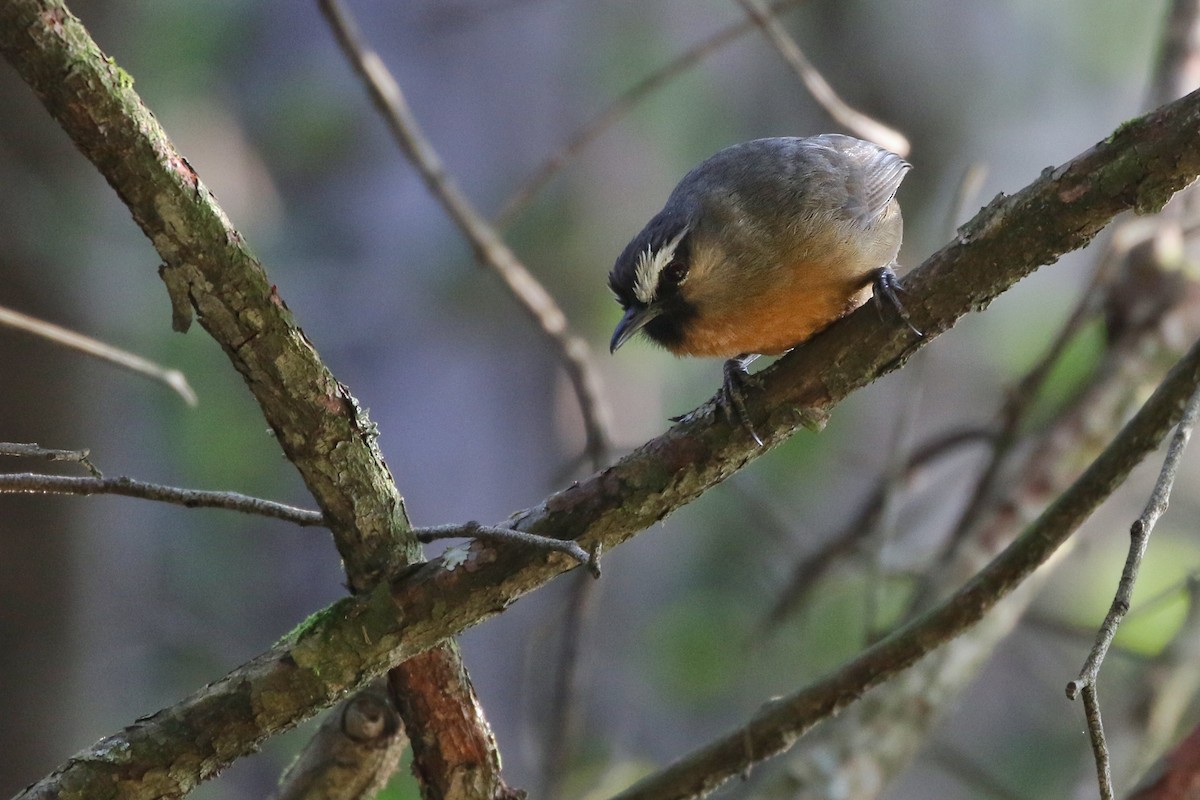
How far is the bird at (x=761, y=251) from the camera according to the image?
2963 millimetres

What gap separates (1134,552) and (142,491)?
1.67 meters

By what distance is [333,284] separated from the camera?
796 cm

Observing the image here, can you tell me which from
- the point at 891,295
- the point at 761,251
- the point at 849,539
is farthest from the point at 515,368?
the point at 891,295

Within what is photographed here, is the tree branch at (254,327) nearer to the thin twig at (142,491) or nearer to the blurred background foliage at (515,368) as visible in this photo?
the thin twig at (142,491)

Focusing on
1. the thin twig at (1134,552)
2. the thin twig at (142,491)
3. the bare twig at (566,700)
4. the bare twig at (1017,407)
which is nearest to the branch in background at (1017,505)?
the bare twig at (1017,407)

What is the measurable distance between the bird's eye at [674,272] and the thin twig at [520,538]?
1286mm

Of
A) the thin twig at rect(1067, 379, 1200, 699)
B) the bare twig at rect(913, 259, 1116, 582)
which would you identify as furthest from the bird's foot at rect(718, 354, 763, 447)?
the bare twig at rect(913, 259, 1116, 582)

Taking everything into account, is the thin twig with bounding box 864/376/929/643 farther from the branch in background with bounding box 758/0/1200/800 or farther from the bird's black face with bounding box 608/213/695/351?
the bird's black face with bounding box 608/213/695/351

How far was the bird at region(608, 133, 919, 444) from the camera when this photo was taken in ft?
9.72

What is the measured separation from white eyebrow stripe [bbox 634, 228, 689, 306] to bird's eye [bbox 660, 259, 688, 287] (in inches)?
0.5

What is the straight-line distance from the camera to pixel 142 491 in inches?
80.8

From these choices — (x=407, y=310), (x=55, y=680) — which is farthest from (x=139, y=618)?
(x=407, y=310)

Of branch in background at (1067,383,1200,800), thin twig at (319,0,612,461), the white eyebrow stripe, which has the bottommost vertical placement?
branch in background at (1067,383,1200,800)

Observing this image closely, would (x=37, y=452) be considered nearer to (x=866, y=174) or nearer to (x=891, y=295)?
(x=891, y=295)
